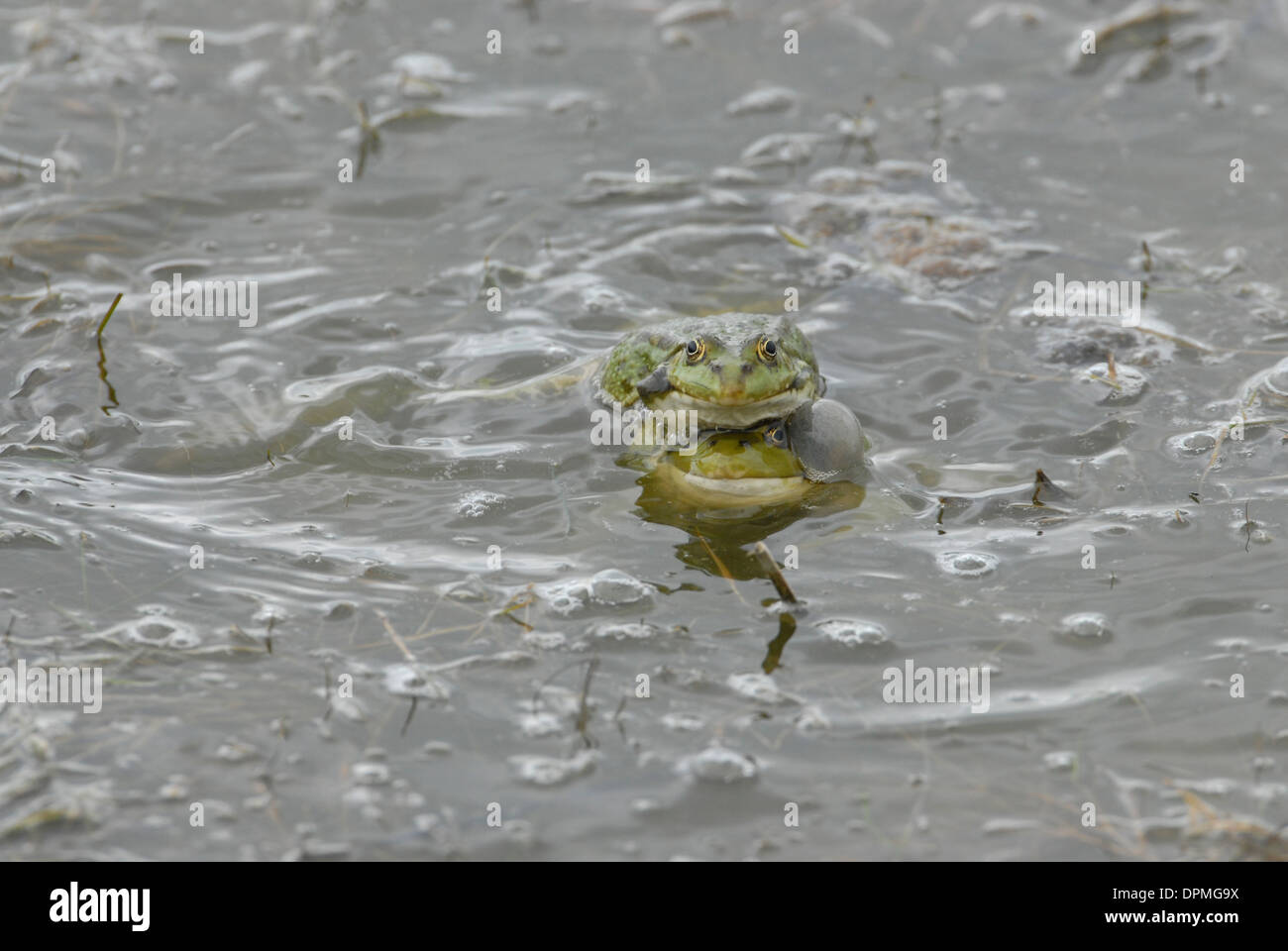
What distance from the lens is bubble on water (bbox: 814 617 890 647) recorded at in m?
4.38

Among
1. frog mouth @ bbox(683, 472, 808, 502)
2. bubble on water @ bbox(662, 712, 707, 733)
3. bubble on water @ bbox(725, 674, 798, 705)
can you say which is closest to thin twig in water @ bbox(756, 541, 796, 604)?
bubble on water @ bbox(725, 674, 798, 705)

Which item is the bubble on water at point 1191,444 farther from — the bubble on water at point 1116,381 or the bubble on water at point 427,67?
the bubble on water at point 427,67

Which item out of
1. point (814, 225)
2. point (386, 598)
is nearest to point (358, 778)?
point (386, 598)

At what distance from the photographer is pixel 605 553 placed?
4.91m

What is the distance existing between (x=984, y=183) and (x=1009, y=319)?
5.02 feet

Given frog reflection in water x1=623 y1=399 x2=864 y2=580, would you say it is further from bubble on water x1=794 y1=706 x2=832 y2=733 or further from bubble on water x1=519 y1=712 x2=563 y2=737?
bubble on water x1=519 y1=712 x2=563 y2=737

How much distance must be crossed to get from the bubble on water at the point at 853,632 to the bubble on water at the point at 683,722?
2.10 feet

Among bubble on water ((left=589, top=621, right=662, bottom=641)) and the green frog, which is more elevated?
the green frog

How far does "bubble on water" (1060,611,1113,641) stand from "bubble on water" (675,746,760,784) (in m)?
1.31

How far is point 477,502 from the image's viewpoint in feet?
17.0

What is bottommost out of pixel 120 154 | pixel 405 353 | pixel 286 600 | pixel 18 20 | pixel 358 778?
pixel 358 778

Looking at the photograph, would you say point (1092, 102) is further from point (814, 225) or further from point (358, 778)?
point (358, 778)

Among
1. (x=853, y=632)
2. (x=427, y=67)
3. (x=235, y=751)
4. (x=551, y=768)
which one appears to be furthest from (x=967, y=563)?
(x=427, y=67)

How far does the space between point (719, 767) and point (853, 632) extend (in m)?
0.84
